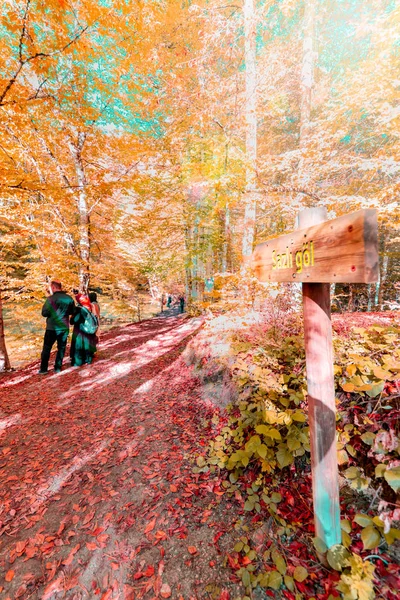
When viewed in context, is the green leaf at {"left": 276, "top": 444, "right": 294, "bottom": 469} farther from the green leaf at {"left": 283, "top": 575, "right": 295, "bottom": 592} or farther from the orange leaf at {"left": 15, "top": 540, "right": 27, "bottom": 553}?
the orange leaf at {"left": 15, "top": 540, "right": 27, "bottom": 553}

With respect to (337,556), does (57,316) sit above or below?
above

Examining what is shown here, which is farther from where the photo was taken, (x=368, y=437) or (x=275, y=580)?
(x=368, y=437)

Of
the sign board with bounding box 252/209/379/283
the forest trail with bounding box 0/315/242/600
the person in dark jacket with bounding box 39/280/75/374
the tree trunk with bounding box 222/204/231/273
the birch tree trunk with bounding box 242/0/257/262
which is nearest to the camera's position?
the sign board with bounding box 252/209/379/283

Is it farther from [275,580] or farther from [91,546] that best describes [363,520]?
[91,546]

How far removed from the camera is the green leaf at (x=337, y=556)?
1607 millimetres

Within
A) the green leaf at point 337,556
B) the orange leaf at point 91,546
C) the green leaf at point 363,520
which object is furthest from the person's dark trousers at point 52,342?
the green leaf at point 363,520

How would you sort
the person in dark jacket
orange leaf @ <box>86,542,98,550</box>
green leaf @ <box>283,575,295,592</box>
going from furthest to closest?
the person in dark jacket
orange leaf @ <box>86,542,98,550</box>
green leaf @ <box>283,575,295,592</box>

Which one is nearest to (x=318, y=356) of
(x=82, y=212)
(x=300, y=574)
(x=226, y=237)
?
(x=300, y=574)

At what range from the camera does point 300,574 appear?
5.57ft

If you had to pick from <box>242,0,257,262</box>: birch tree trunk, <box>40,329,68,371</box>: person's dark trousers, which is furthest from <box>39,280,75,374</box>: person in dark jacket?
<box>242,0,257,262</box>: birch tree trunk

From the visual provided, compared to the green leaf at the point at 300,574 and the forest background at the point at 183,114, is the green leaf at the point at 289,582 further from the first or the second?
the forest background at the point at 183,114

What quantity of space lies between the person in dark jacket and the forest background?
178 cm

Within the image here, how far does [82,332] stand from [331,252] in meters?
6.61

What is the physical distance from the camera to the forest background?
4816 millimetres
